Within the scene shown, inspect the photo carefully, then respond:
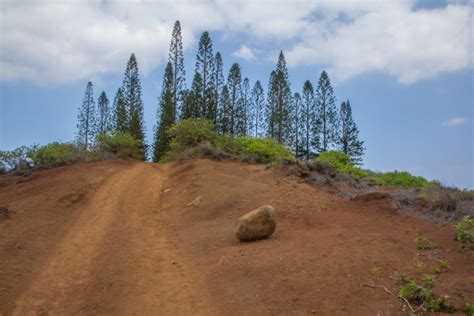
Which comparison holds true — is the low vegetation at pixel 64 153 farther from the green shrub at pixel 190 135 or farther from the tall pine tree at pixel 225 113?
the tall pine tree at pixel 225 113

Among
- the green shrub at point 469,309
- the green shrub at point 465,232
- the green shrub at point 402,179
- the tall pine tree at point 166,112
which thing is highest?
the tall pine tree at point 166,112

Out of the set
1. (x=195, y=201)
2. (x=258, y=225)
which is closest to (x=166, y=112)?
(x=195, y=201)

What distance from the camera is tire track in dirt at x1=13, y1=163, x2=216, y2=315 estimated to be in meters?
6.11

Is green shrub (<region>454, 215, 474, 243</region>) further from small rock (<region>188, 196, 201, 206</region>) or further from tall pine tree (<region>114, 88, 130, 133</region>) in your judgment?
tall pine tree (<region>114, 88, 130, 133</region>)

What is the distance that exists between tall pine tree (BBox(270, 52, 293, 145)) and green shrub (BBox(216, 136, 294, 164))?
19047mm

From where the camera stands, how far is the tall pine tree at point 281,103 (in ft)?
142

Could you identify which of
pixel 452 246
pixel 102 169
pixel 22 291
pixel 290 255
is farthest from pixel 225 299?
pixel 102 169

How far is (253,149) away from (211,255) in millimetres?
15185

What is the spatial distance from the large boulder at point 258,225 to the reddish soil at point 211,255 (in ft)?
0.62

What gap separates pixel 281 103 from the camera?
44.4m

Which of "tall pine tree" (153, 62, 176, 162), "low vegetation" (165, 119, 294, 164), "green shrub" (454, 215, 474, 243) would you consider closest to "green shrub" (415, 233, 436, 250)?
"green shrub" (454, 215, 474, 243)

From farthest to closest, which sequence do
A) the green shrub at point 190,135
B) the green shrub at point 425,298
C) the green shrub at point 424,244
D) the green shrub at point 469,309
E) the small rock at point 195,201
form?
1. the green shrub at point 190,135
2. the small rock at point 195,201
3. the green shrub at point 424,244
4. the green shrub at point 425,298
5. the green shrub at point 469,309

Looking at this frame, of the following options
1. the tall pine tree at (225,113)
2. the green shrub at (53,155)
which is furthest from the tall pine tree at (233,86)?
the green shrub at (53,155)

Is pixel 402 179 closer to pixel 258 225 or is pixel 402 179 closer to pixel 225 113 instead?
pixel 258 225
